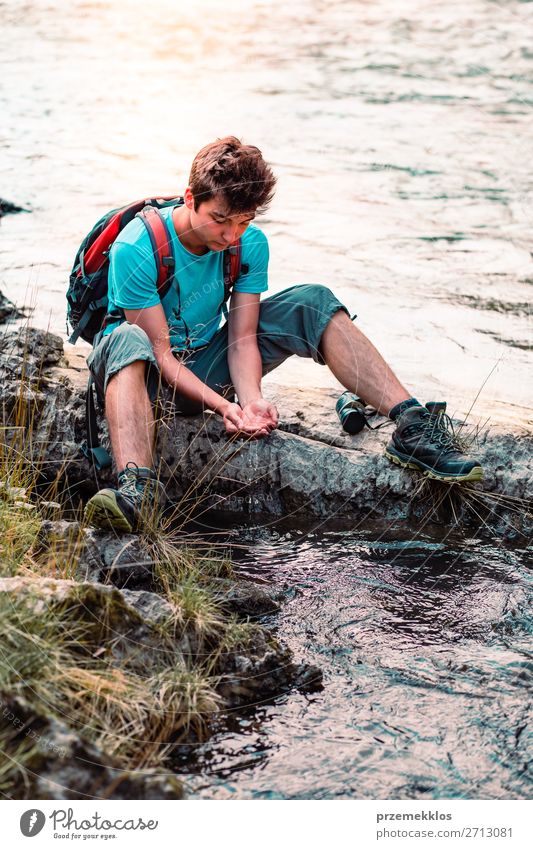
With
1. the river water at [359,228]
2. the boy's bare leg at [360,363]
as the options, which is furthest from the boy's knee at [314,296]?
the river water at [359,228]

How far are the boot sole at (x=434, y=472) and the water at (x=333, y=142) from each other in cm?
111

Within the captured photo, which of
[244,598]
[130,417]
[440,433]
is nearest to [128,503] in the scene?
[130,417]

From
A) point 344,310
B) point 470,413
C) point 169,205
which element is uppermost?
point 169,205

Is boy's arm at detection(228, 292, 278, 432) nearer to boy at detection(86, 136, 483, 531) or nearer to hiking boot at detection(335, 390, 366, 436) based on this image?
boy at detection(86, 136, 483, 531)

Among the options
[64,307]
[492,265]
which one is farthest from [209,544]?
[492,265]

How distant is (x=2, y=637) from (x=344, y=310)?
2.77m

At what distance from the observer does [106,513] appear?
14.3ft

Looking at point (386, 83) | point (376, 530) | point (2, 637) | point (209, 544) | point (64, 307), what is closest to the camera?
point (2, 637)

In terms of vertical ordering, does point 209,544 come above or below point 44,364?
below

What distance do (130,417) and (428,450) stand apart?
157cm

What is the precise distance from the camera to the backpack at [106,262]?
507 centimetres

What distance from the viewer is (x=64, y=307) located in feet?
Result: 29.1

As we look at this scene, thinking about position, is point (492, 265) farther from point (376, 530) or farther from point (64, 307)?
point (376, 530)

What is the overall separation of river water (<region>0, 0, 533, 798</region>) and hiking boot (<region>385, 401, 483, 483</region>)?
0.39 meters
